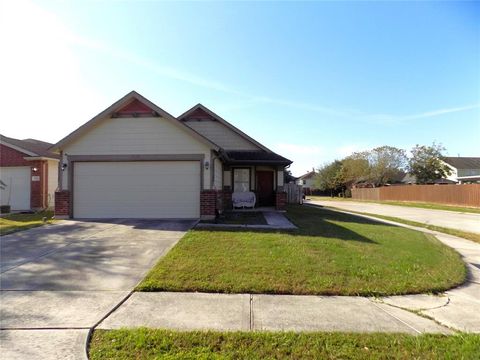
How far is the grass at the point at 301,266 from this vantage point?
5.37 metres

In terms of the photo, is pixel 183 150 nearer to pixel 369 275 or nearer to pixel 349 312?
pixel 369 275

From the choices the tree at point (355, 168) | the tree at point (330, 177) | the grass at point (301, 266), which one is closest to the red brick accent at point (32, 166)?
the grass at point (301, 266)

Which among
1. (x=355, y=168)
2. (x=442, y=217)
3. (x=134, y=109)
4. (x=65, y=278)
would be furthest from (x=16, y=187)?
(x=355, y=168)

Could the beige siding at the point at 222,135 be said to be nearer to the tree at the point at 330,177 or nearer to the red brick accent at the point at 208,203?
the red brick accent at the point at 208,203

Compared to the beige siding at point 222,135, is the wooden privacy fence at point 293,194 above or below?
below

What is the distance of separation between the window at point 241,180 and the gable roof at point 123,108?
537 centimetres

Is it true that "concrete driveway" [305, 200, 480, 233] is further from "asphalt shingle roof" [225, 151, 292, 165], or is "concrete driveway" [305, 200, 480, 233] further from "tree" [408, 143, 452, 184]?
"tree" [408, 143, 452, 184]

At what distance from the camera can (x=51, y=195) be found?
18.5 m

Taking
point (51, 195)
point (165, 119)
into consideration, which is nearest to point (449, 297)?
point (165, 119)

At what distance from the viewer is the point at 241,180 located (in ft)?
58.7

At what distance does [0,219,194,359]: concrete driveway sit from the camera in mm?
3613

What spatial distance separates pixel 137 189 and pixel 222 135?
22.0 feet

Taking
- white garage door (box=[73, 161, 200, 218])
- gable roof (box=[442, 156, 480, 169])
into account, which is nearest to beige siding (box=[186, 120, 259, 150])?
white garage door (box=[73, 161, 200, 218])

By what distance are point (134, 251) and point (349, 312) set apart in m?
4.90
